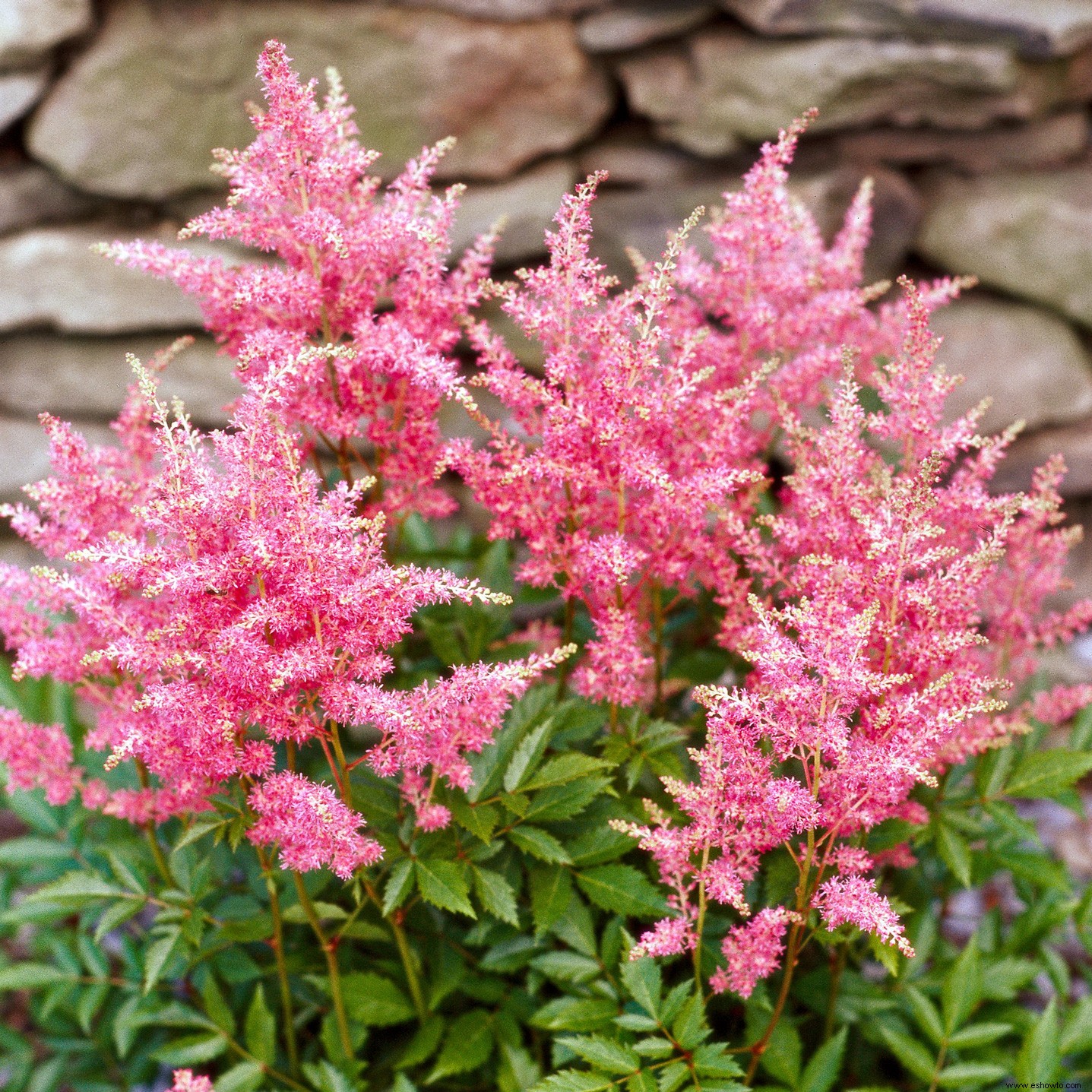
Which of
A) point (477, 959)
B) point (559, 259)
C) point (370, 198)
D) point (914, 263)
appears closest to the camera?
point (559, 259)

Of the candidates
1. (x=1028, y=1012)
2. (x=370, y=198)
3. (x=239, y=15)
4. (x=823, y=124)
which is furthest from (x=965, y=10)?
(x=1028, y=1012)

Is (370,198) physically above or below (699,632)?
above

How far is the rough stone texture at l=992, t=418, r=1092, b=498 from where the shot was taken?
4008 millimetres

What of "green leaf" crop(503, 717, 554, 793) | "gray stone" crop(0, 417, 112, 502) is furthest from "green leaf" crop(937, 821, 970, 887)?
"gray stone" crop(0, 417, 112, 502)

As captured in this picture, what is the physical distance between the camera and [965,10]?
137 inches

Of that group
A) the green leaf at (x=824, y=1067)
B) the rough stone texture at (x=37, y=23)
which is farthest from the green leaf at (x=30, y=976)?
the rough stone texture at (x=37, y=23)

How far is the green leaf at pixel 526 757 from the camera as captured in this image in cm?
179

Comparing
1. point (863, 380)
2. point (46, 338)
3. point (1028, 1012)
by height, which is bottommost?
point (1028, 1012)

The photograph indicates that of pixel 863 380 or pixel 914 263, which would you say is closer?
pixel 863 380

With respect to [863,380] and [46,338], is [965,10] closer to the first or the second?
[863,380]

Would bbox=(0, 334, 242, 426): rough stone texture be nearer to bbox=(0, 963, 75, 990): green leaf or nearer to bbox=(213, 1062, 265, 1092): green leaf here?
bbox=(0, 963, 75, 990): green leaf

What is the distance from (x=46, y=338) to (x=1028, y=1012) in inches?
135

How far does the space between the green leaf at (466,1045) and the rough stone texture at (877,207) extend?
2.51 metres

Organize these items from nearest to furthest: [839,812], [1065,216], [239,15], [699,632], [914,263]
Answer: [839,812] → [699,632] → [239,15] → [1065,216] → [914,263]
